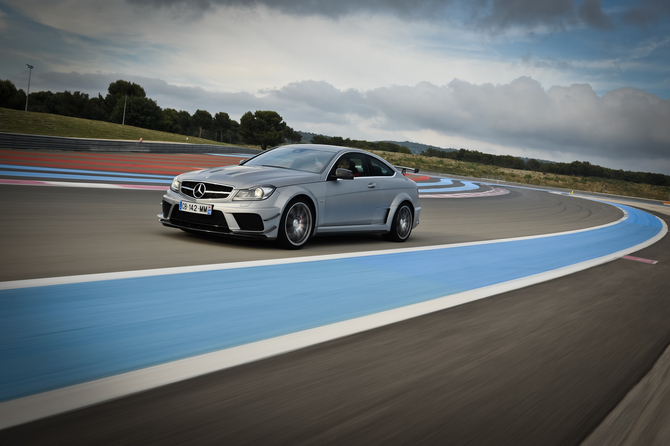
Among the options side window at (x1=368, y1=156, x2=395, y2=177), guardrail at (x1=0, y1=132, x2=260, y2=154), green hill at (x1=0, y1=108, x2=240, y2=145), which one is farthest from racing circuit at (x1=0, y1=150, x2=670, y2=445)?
green hill at (x1=0, y1=108, x2=240, y2=145)

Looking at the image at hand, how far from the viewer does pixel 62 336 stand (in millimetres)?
3559

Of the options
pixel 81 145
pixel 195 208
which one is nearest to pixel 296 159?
pixel 195 208

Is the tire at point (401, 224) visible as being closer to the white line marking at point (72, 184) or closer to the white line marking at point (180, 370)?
the white line marking at point (180, 370)

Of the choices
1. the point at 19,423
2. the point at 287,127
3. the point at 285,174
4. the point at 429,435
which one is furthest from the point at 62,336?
the point at 287,127

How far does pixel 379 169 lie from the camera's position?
931 centimetres

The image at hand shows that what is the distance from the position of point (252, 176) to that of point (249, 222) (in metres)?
0.69

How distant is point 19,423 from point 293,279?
3.63 m

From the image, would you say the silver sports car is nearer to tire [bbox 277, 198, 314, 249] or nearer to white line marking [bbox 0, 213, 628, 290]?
tire [bbox 277, 198, 314, 249]

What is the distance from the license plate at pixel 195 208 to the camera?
7.19m

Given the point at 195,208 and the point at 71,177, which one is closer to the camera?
the point at 195,208

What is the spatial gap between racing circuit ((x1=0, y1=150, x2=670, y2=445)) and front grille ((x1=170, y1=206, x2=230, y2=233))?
0.27 meters

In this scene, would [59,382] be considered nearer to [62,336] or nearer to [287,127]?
[62,336]

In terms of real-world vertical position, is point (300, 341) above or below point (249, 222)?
below

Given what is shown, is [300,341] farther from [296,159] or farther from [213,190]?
[296,159]
